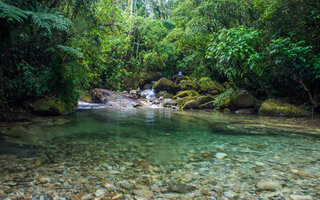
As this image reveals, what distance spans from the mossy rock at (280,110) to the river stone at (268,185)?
786 centimetres

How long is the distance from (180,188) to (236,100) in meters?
9.43

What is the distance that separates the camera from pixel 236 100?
10.4 m

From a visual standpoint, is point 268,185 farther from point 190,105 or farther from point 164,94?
point 164,94

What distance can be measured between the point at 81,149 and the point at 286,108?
29.6ft

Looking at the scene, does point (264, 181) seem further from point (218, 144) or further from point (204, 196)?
point (218, 144)

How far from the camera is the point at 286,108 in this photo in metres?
8.61

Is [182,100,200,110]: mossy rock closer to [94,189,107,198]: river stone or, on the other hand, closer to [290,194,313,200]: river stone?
[290,194,313,200]: river stone

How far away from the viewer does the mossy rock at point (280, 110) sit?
8.28 meters

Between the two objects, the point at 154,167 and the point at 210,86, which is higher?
the point at 210,86

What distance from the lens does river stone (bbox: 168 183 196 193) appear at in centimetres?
182

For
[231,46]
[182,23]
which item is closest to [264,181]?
[231,46]

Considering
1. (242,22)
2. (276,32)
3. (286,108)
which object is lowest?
(286,108)

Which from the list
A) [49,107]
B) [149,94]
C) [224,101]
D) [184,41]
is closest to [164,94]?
[149,94]

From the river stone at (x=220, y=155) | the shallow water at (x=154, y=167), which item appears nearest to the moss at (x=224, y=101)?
the shallow water at (x=154, y=167)
